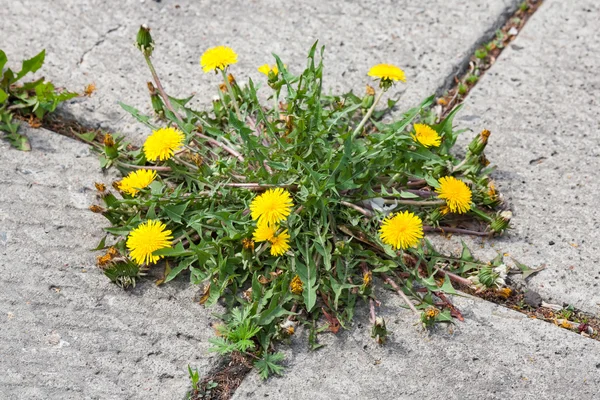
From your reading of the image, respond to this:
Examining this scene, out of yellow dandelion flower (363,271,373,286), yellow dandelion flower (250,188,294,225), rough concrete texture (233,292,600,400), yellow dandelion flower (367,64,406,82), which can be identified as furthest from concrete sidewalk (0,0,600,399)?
yellow dandelion flower (367,64,406,82)

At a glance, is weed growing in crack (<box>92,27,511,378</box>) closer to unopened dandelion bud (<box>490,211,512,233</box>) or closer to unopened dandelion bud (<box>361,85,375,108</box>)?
unopened dandelion bud (<box>490,211,512,233</box>)

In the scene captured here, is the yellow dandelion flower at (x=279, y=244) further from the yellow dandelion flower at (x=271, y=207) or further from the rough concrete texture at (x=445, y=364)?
the rough concrete texture at (x=445, y=364)

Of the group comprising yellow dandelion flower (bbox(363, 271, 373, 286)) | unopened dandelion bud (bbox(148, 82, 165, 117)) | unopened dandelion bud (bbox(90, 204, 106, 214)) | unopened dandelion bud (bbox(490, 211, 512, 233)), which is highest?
unopened dandelion bud (bbox(148, 82, 165, 117))

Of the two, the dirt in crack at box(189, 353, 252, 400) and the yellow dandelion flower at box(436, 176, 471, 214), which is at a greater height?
the yellow dandelion flower at box(436, 176, 471, 214)

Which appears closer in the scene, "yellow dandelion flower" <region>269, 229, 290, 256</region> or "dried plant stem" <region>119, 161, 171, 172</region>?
"yellow dandelion flower" <region>269, 229, 290, 256</region>

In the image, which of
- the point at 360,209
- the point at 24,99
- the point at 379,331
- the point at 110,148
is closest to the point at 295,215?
the point at 360,209

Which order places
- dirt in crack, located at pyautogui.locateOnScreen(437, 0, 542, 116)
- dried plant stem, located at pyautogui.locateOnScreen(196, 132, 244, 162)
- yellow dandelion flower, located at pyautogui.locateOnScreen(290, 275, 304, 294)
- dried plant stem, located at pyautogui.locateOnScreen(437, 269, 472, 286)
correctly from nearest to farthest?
yellow dandelion flower, located at pyautogui.locateOnScreen(290, 275, 304, 294) < dried plant stem, located at pyautogui.locateOnScreen(437, 269, 472, 286) < dried plant stem, located at pyautogui.locateOnScreen(196, 132, 244, 162) < dirt in crack, located at pyautogui.locateOnScreen(437, 0, 542, 116)
